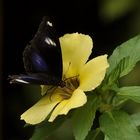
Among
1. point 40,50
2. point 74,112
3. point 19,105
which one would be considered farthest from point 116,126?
point 19,105

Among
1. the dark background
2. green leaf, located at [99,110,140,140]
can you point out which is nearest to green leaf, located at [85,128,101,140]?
green leaf, located at [99,110,140,140]

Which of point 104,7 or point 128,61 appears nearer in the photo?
point 128,61

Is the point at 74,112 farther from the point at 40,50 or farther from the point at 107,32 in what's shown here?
the point at 107,32

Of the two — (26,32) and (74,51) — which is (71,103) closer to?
(74,51)

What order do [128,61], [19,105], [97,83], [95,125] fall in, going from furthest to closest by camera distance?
[19,105], [95,125], [128,61], [97,83]

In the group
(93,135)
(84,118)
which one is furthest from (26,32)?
(84,118)

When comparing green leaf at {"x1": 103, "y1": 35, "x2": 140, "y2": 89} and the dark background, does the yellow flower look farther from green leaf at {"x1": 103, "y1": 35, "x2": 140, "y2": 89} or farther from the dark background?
the dark background
